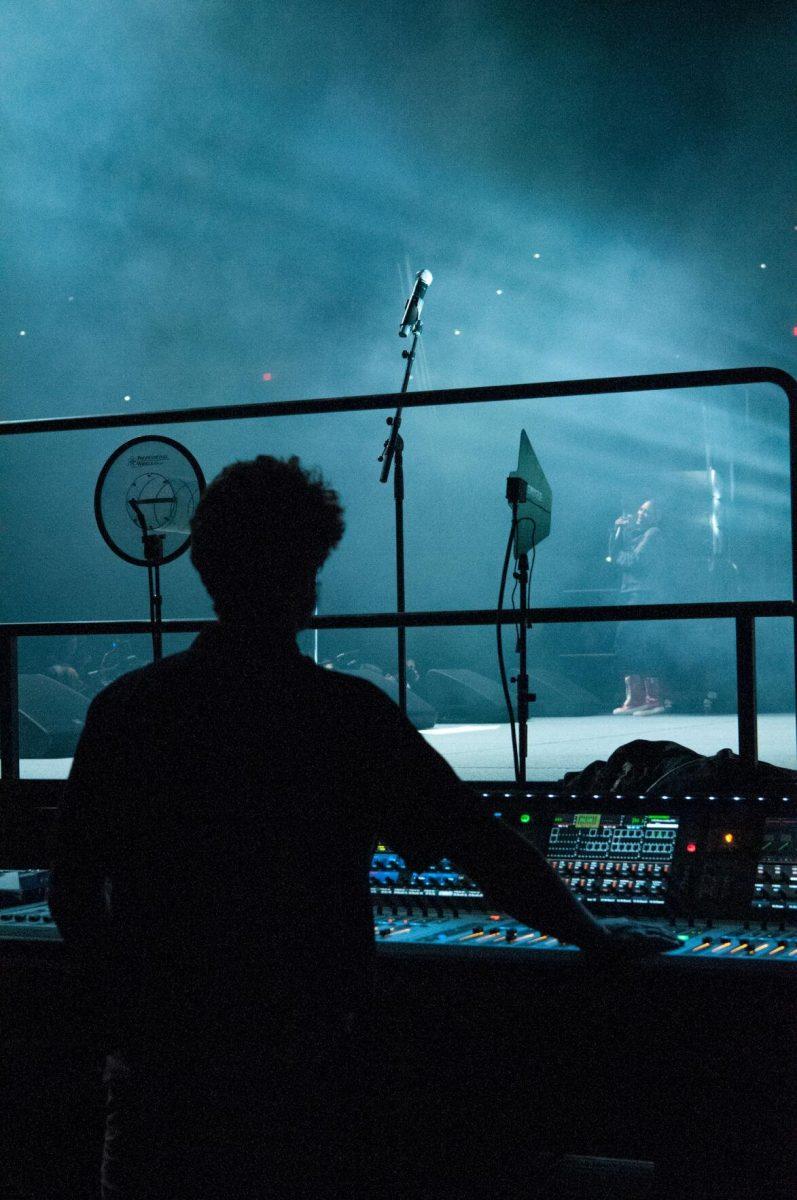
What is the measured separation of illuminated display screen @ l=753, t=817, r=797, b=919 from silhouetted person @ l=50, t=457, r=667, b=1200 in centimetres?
43

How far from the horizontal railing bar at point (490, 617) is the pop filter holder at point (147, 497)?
47cm

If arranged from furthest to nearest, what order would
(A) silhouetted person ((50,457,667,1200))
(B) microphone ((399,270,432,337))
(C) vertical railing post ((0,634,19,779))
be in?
(B) microphone ((399,270,432,337)), (C) vertical railing post ((0,634,19,779)), (A) silhouetted person ((50,457,667,1200))

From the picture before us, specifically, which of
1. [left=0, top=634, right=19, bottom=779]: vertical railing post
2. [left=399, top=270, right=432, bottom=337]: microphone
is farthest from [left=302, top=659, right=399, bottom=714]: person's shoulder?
[left=399, top=270, right=432, bottom=337]: microphone

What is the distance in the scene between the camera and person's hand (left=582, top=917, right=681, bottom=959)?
130 cm

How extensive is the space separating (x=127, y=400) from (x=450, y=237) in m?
3.05

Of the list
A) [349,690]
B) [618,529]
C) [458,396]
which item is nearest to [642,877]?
[349,690]

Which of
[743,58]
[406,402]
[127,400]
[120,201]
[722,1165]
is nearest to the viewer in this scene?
[722,1165]

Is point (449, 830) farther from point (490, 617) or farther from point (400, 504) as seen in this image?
point (400, 504)

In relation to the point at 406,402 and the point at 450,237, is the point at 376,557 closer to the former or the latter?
the point at 450,237

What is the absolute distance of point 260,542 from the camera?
1.22 meters

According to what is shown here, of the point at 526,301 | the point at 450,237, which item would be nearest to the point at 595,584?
the point at 526,301

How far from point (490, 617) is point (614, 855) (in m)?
0.80

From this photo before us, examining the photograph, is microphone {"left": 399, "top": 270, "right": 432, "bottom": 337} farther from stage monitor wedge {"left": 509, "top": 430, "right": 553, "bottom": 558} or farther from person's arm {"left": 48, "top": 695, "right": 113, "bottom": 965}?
person's arm {"left": 48, "top": 695, "right": 113, "bottom": 965}

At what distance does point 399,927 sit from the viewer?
1592mm
